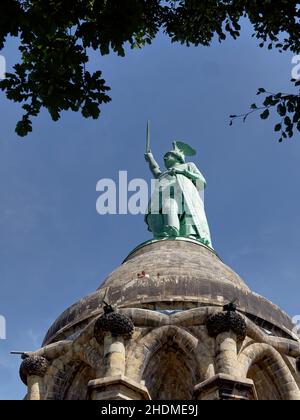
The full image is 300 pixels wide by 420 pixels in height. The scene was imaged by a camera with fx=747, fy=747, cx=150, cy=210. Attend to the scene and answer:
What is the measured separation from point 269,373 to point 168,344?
1854mm

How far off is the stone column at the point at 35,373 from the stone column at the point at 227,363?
3021 millimetres

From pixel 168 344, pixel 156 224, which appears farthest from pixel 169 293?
pixel 156 224

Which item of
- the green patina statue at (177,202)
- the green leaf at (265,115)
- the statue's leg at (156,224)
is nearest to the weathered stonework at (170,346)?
the statue's leg at (156,224)

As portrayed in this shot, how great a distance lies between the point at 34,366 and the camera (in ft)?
43.2

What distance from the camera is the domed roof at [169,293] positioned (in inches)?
540

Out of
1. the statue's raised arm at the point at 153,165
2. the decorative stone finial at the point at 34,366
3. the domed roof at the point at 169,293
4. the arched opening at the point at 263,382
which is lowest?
the arched opening at the point at 263,382

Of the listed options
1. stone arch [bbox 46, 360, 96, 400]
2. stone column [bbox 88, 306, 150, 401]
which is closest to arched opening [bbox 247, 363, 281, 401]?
stone column [bbox 88, 306, 150, 401]

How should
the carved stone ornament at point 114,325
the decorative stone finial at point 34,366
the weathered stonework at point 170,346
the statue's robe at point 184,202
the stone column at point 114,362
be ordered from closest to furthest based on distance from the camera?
the stone column at point 114,362
the weathered stonework at point 170,346
the carved stone ornament at point 114,325
the decorative stone finial at point 34,366
the statue's robe at point 184,202

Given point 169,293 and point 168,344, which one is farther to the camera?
point 169,293

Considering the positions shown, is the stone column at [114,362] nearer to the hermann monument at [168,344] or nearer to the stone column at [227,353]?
the hermann monument at [168,344]

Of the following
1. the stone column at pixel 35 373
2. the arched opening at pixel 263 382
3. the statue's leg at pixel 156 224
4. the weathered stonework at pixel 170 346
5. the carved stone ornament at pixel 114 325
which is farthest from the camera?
the statue's leg at pixel 156 224

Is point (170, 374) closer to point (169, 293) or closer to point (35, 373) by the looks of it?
point (169, 293)
